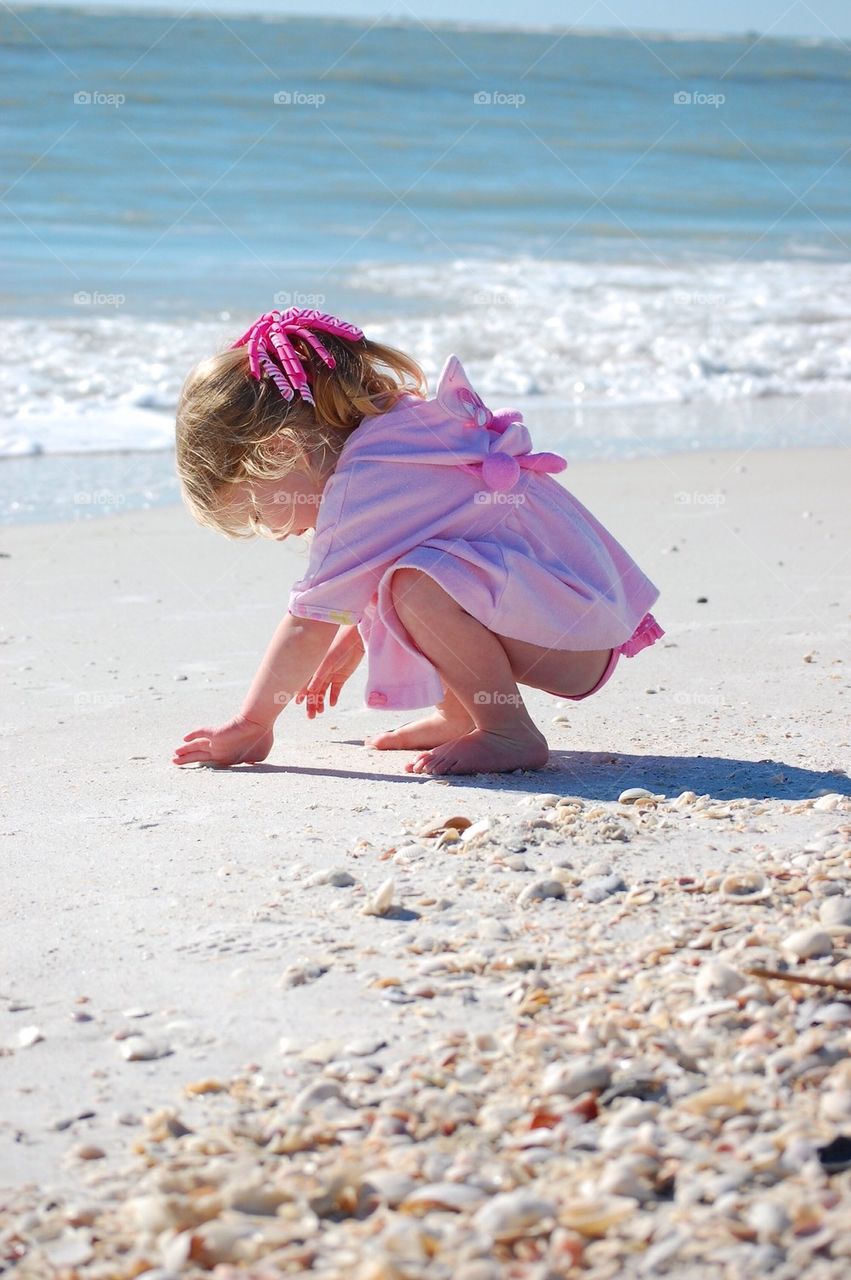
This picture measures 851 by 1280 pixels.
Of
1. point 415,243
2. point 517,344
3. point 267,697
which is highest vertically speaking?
point 415,243

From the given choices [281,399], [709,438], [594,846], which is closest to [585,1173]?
[594,846]

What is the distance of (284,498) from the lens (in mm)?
2982

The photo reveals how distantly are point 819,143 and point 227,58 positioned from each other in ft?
38.0

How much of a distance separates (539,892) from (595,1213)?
793 millimetres

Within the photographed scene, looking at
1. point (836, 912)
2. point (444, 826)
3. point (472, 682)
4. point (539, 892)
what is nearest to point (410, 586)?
point (472, 682)

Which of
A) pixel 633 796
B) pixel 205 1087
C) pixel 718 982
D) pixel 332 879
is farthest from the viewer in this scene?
Answer: pixel 633 796

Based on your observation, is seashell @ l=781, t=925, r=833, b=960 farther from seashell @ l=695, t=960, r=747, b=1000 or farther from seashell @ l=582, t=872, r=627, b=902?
seashell @ l=582, t=872, r=627, b=902

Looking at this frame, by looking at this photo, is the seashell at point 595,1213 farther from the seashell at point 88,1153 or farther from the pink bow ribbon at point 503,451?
the pink bow ribbon at point 503,451

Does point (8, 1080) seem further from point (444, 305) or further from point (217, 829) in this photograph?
point (444, 305)

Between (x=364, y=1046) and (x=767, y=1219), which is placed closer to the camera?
(x=767, y=1219)

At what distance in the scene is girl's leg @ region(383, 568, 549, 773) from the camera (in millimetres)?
2855

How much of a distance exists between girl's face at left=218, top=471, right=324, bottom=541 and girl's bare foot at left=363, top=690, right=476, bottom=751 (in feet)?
1.57

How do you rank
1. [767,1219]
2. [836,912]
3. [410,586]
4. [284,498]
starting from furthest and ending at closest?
[284,498] → [410,586] → [836,912] → [767,1219]

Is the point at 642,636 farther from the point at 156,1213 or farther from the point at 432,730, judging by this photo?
the point at 156,1213
